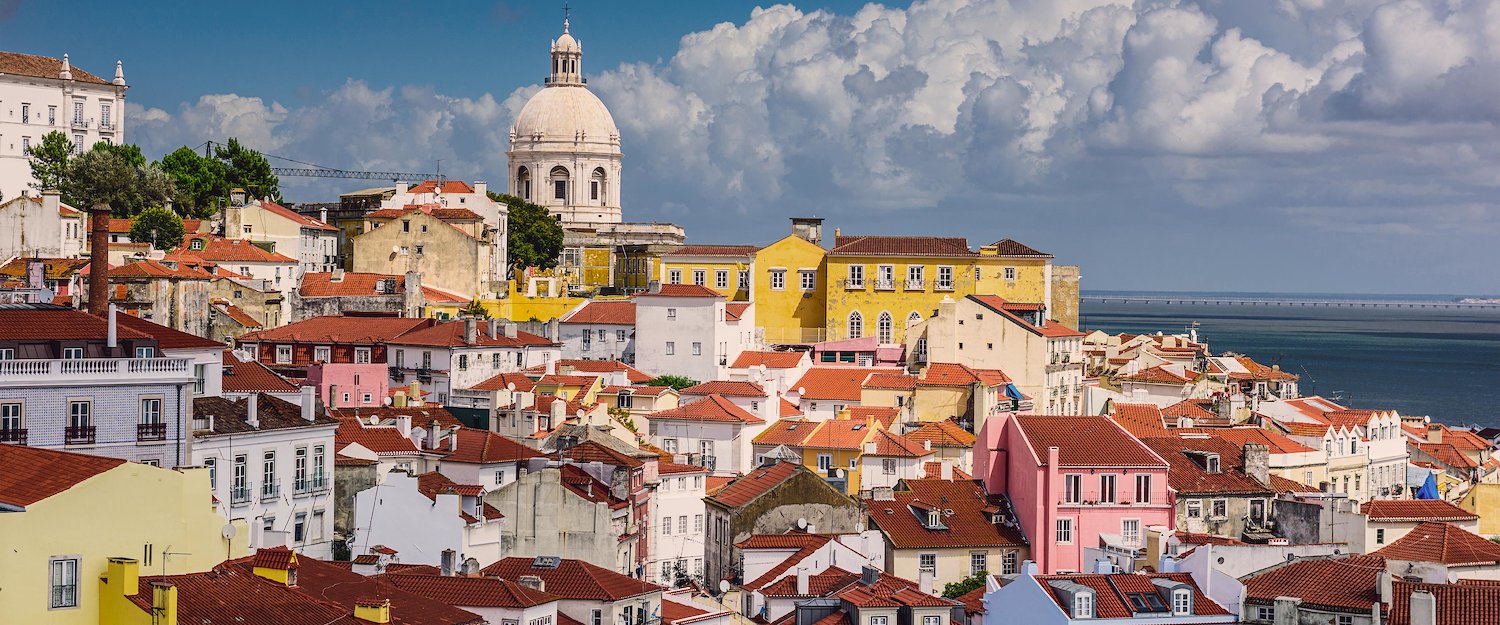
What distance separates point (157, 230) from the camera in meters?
81.2

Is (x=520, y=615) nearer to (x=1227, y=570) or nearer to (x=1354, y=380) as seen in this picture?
(x=1227, y=570)

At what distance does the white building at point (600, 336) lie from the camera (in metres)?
76.2

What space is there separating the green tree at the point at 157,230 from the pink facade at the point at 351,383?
20.5 meters

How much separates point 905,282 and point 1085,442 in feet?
115

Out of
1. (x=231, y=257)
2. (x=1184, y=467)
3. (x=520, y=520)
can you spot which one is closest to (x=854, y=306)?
(x=231, y=257)

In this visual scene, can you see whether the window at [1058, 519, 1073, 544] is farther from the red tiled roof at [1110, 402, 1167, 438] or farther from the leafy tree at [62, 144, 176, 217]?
the leafy tree at [62, 144, 176, 217]

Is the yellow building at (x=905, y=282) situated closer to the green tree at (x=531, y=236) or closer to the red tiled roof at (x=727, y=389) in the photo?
the red tiled roof at (x=727, y=389)

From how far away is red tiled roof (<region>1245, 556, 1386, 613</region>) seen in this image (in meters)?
34.2

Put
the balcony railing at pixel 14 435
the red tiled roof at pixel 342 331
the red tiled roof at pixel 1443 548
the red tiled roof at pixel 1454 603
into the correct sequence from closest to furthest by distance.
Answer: the balcony railing at pixel 14 435, the red tiled roof at pixel 1454 603, the red tiled roof at pixel 1443 548, the red tiled roof at pixel 342 331

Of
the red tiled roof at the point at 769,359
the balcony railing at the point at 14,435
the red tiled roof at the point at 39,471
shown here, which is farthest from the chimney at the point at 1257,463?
the red tiled roof at the point at 39,471

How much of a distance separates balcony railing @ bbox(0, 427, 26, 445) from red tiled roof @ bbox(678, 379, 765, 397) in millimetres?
33405

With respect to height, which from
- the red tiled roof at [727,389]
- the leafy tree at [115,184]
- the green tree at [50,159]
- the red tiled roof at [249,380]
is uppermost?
the green tree at [50,159]

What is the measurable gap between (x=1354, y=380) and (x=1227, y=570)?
4834 inches

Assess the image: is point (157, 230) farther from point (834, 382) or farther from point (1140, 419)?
point (1140, 419)
